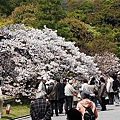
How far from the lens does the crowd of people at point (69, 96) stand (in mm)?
9406

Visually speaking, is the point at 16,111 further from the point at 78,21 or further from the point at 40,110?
the point at 78,21

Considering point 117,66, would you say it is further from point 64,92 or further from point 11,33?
point 64,92

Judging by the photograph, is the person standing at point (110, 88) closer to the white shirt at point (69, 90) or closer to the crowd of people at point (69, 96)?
the crowd of people at point (69, 96)

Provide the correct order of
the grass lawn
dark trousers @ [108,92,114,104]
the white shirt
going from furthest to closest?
dark trousers @ [108,92,114,104]
the white shirt
the grass lawn

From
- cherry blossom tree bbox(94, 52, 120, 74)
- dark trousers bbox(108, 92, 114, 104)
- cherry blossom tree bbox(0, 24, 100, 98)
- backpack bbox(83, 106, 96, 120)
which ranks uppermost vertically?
cherry blossom tree bbox(94, 52, 120, 74)

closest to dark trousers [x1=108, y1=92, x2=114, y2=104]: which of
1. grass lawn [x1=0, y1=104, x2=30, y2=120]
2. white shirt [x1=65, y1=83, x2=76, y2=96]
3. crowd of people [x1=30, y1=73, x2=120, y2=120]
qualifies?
crowd of people [x1=30, y1=73, x2=120, y2=120]

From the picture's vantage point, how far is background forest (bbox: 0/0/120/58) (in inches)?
2113

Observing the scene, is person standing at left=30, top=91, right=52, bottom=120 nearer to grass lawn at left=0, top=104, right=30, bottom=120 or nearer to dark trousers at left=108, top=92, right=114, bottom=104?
grass lawn at left=0, top=104, right=30, bottom=120

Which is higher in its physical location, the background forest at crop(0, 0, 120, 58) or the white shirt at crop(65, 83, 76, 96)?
the background forest at crop(0, 0, 120, 58)

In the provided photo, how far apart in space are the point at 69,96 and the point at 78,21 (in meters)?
42.8

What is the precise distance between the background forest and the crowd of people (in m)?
27.4

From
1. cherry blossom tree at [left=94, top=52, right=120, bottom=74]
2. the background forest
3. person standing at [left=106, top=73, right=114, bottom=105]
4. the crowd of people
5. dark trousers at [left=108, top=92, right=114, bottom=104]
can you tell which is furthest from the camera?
the background forest

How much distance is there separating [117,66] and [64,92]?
34.8 m

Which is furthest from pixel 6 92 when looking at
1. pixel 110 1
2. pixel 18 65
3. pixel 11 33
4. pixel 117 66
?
pixel 110 1
